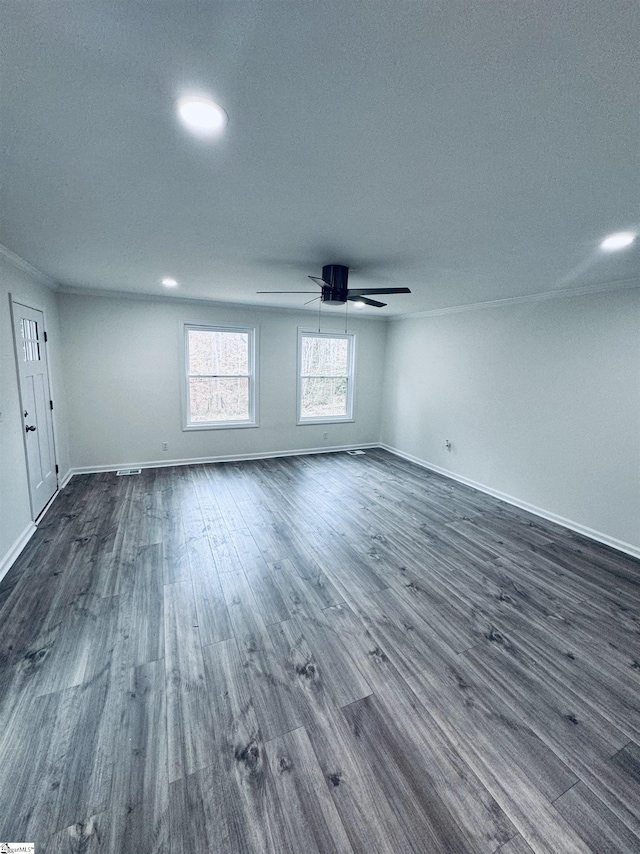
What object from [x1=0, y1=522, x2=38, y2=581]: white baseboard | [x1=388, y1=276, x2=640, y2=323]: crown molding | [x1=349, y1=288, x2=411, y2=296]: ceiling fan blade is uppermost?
[x1=388, y1=276, x2=640, y2=323]: crown molding

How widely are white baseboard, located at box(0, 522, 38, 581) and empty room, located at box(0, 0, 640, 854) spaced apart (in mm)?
28

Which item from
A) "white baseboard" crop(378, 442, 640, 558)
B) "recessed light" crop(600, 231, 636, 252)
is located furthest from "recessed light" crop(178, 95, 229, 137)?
"white baseboard" crop(378, 442, 640, 558)

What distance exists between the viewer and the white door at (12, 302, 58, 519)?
3.23 meters

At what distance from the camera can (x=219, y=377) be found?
557 cm

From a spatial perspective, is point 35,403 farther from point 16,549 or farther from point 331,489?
point 331,489

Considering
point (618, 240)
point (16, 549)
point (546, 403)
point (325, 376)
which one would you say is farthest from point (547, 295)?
point (16, 549)

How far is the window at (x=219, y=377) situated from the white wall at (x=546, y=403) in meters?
2.91

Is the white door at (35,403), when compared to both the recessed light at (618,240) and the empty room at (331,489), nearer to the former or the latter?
the empty room at (331,489)

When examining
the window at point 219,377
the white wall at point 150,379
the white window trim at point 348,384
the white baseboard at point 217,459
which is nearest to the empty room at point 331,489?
the white wall at point 150,379

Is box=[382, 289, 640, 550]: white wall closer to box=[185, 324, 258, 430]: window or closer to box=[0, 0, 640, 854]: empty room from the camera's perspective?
box=[0, 0, 640, 854]: empty room

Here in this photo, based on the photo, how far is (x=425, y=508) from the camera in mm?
4129

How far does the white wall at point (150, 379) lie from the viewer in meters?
4.75

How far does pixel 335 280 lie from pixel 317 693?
296 centimetres

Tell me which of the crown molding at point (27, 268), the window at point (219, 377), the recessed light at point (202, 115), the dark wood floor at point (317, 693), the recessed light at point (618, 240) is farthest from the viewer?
the window at point (219, 377)
